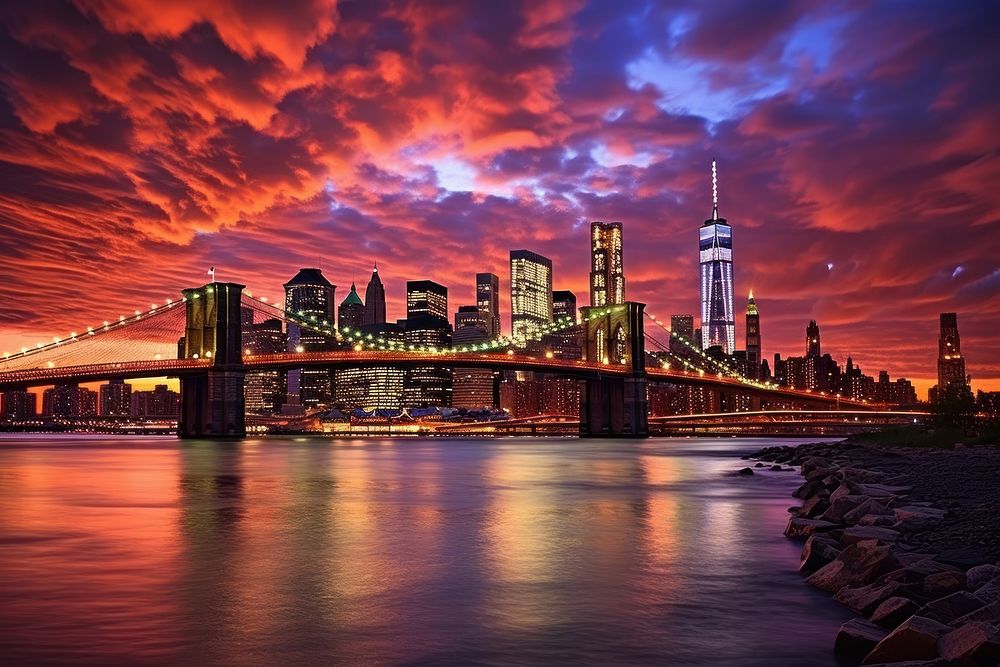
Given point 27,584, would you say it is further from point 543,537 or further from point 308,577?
point 543,537

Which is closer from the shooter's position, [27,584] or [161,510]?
[27,584]

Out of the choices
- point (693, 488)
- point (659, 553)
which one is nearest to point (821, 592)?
point (659, 553)

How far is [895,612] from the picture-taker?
953 cm

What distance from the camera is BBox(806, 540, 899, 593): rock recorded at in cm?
1138

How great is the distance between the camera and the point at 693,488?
3459cm

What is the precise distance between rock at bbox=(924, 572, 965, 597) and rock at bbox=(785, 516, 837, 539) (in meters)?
7.14

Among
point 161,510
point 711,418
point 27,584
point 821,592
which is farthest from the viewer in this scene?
point 711,418

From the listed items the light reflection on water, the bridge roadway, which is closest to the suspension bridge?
the bridge roadway

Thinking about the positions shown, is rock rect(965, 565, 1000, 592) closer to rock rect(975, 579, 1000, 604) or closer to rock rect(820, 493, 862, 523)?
rock rect(975, 579, 1000, 604)

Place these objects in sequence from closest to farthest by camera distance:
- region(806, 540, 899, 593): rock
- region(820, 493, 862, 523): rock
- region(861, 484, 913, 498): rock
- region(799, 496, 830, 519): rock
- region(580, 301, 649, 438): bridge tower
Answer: region(806, 540, 899, 593): rock → region(820, 493, 862, 523): rock → region(799, 496, 830, 519): rock → region(861, 484, 913, 498): rock → region(580, 301, 649, 438): bridge tower

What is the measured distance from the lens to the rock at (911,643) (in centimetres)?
779

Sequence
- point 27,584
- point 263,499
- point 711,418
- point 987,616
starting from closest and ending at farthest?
point 987,616, point 27,584, point 263,499, point 711,418

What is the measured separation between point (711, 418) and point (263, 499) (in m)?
126

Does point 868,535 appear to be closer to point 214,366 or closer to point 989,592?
point 989,592
